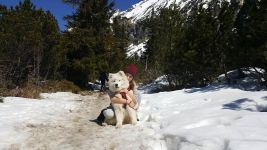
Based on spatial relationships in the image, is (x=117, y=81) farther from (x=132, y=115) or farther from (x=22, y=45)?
(x=22, y=45)

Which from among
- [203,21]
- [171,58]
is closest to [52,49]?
[171,58]

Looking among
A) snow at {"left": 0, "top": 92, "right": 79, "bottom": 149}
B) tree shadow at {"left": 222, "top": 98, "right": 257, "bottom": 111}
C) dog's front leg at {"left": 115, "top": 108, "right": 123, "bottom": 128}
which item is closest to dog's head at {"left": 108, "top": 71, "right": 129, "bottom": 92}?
dog's front leg at {"left": 115, "top": 108, "right": 123, "bottom": 128}

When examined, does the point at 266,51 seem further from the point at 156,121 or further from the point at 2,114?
the point at 2,114

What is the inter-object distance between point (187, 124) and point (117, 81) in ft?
7.34

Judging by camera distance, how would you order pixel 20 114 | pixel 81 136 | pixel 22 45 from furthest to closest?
pixel 22 45, pixel 20 114, pixel 81 136

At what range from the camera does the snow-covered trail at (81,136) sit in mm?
7348

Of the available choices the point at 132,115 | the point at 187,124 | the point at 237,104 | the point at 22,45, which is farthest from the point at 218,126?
the point at 22,45

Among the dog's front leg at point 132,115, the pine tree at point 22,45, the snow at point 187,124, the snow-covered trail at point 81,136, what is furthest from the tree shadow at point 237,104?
the pine tree at point 22,45

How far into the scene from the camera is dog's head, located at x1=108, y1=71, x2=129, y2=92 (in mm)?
9320

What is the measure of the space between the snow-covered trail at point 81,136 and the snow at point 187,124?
0.03 m

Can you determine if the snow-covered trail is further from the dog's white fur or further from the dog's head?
the dog's head

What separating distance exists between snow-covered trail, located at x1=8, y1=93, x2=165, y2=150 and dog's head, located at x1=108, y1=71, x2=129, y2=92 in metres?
0.95

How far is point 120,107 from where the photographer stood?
30.2ft

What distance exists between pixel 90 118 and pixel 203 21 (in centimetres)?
911
